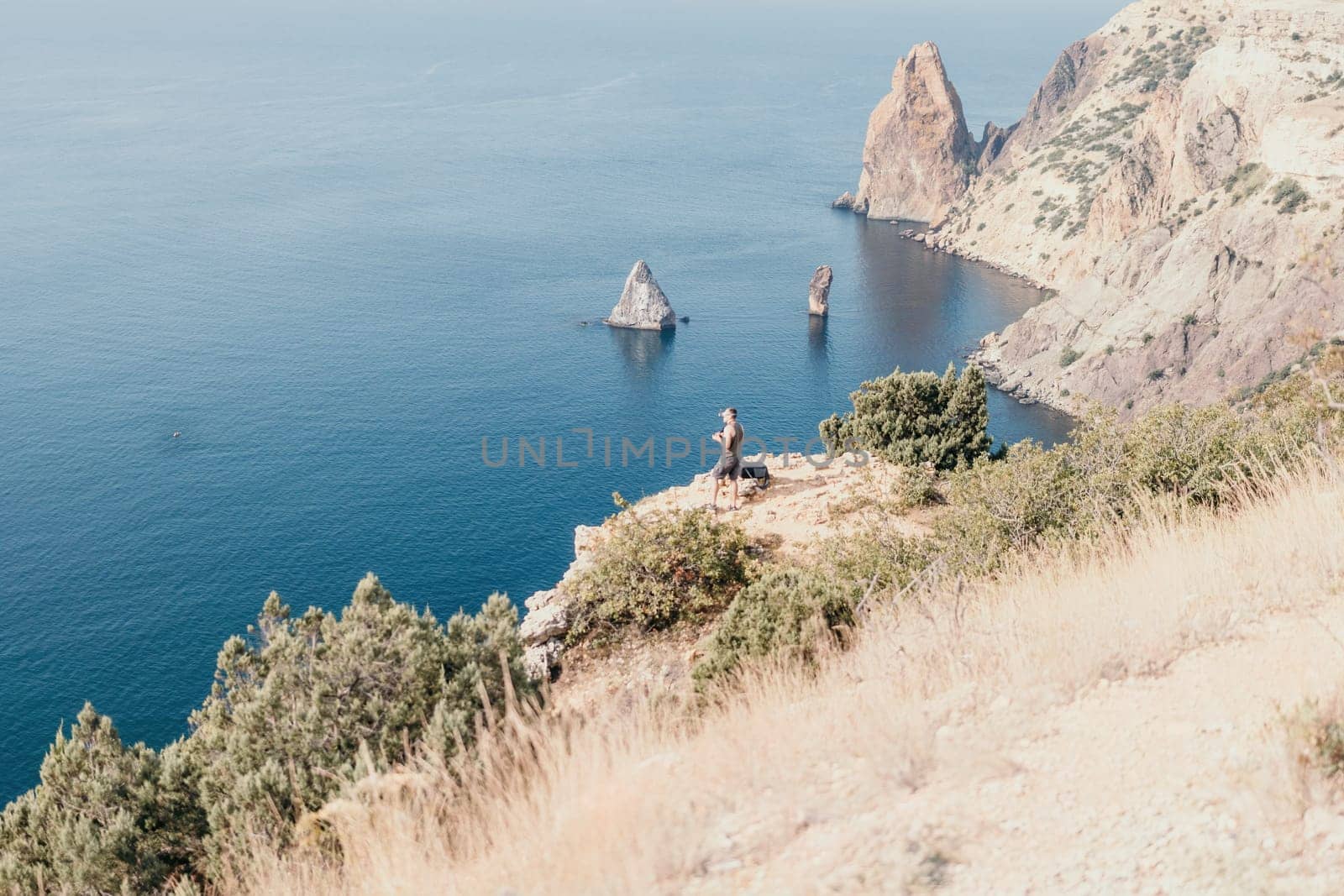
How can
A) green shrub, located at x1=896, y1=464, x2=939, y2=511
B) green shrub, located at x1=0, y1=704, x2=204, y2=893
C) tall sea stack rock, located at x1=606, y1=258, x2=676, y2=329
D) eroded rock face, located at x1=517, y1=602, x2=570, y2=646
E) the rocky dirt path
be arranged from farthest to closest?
tall sea stack rock, located at x1=606, y1=258, x2=676, y2=329
green shrub, located at x1=896, y1=464, x2=939, y2=511
eroded rock face, located at x1=517, y1=602, x2=570, y2=646
green shrub, located at x1=0, y1=704, x2=204, y2=893
the rocky dirt path

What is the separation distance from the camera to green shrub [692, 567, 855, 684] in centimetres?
1116

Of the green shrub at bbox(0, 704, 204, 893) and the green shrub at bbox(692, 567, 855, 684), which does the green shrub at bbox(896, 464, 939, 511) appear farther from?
the green shrub at bbox(0, 704, 204, 893)

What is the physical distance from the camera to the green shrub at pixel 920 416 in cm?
2911

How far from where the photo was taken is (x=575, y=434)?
88812 mm

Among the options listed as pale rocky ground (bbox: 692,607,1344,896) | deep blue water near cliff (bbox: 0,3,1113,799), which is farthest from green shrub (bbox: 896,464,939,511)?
deep blue water near cliff (bbox: 0,3,1113,799)

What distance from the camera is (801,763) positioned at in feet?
23.3

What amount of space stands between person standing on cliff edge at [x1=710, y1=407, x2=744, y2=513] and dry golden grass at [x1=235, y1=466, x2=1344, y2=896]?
12.8 meters

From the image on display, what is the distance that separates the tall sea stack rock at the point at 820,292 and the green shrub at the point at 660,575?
343 ft

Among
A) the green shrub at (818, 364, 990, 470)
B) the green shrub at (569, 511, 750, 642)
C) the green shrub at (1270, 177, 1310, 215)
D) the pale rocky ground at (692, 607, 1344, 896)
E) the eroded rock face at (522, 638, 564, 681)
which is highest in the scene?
the green shrub at (1270, 177, 1310, 215)

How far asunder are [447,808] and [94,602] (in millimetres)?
63097

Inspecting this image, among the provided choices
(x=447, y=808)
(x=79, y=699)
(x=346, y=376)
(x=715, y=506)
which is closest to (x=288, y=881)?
(x=447, y=808)

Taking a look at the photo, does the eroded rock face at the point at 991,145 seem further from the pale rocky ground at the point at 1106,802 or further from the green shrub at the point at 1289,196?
the pale rocky ground at the point at 1106,802

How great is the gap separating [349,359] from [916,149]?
111 meters

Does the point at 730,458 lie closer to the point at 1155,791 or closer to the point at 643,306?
the point at 1155,791
